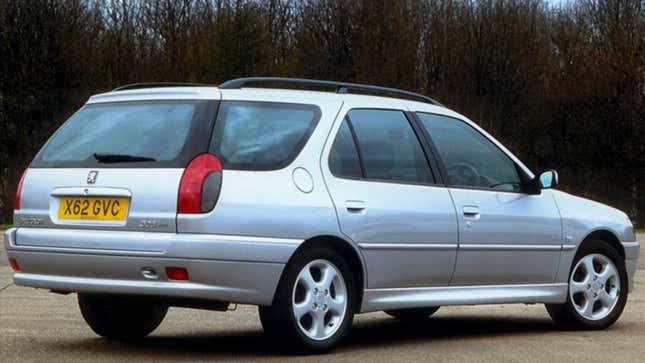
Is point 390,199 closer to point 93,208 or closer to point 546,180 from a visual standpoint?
point 546,180

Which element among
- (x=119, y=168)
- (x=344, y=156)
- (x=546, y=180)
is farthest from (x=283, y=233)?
(x=546, y=180)

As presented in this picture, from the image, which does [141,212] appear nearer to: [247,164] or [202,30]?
[247,164]

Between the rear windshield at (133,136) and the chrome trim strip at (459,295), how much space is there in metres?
1.48

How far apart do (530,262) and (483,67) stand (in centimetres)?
3462

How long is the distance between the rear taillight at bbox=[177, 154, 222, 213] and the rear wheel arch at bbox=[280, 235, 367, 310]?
0.69 metres

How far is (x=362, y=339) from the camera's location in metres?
8.96

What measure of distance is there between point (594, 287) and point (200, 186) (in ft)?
12.4

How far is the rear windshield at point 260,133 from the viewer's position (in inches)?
300

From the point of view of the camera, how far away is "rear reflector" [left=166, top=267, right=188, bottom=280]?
728 cm

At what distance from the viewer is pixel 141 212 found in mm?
7441

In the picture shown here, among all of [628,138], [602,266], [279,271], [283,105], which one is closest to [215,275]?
[279,271]

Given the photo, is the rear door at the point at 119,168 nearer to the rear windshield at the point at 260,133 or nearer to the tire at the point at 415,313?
the rear windshield at the point at 260,133

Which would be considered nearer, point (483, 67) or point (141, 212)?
point (141, 212)

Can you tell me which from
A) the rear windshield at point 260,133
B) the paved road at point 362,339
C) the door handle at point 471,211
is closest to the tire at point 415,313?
the paved road at point 362,339
